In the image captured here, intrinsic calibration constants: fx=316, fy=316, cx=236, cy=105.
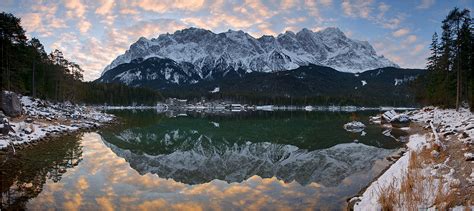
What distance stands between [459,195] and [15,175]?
20.4m

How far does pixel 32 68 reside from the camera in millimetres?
71312

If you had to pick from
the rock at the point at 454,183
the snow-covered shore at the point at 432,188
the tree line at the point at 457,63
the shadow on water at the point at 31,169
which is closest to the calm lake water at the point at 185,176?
the shadow on water at the point at 31,169

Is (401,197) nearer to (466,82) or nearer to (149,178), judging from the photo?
(149,178)

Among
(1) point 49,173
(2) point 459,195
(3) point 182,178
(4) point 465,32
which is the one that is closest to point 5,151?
(1) point 49,173

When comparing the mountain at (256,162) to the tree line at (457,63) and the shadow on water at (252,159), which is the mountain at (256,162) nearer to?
the shadow on water at (252,159)

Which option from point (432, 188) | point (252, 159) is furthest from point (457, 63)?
point (432, 188)

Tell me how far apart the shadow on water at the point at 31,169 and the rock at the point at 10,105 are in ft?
42.1

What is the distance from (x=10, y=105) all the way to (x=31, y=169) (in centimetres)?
2495

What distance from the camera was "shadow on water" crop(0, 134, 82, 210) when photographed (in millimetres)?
13691

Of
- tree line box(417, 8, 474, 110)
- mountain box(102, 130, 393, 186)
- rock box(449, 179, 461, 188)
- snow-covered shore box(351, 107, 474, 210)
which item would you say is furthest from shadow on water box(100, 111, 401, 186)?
tree line box(417, 8, 474, 110)

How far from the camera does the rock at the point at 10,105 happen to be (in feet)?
123

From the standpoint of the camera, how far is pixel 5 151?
2350 cm

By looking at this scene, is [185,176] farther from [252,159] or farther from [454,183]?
A: [454,183]

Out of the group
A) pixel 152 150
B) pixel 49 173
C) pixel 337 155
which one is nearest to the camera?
pixel 49 173
